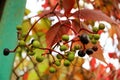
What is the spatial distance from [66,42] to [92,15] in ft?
0.26

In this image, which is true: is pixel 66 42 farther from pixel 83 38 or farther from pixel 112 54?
pixel 112 54

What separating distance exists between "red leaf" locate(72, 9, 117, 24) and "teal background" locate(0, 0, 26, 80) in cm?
36

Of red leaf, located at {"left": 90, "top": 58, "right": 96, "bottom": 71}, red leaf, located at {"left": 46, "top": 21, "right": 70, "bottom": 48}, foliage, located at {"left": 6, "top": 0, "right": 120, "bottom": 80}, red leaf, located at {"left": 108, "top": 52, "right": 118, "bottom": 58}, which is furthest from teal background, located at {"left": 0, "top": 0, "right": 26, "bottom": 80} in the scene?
red leaf, located at {"left": 108, "top": 52, "right": 118, "bottom": 58}

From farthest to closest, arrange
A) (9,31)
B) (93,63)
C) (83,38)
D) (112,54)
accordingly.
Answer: (112,54) → (93,63) → (9,31) → (83,38)

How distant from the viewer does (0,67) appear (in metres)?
0.90

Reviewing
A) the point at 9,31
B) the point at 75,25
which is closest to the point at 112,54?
the point at 9,31

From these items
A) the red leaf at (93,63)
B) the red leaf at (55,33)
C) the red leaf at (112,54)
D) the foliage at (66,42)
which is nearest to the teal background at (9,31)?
the foliage at (66,42)

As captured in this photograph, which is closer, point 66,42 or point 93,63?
point 66,42

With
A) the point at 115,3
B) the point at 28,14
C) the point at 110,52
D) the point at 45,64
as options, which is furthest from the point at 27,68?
the point at 115,3

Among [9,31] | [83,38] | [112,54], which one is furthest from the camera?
[112,54]

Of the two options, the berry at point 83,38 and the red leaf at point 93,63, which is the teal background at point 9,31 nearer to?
the berry at point 83,38

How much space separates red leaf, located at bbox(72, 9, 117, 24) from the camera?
59cm

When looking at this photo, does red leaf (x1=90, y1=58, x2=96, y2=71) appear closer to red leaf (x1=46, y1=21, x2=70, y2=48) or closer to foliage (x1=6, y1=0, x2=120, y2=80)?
foliage (x1=6, y1=0, x2=120, y2=80)

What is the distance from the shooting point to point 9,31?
0.93 meters
